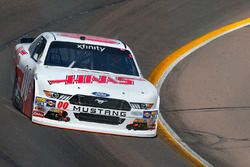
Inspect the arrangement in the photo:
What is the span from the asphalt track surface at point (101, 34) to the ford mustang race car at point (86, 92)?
1.25ft

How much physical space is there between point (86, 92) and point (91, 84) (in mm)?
283

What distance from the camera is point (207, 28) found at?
24469mm

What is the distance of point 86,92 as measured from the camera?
41.8 feet

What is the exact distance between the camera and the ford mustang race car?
1273 cm

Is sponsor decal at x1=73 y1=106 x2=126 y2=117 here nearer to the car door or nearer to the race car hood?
the race car hood

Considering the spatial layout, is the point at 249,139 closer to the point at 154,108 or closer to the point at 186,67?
the point at 154,108

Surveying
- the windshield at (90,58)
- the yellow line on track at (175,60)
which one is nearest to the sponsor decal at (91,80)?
the windshield at (90,58)

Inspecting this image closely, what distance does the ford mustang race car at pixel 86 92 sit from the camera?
12727 mm

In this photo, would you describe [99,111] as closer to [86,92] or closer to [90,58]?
[86,92]

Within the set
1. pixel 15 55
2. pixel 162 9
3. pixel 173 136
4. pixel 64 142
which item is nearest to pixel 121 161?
pixel 64 142

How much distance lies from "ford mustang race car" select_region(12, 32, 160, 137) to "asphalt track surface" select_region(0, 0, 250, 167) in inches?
14.9

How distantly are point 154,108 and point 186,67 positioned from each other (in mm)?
6811

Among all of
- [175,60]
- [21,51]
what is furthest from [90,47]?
[175,60]

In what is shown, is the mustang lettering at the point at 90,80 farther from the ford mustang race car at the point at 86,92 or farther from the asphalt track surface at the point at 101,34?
the asphalt track surface at the point at 101,34
